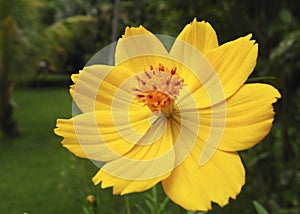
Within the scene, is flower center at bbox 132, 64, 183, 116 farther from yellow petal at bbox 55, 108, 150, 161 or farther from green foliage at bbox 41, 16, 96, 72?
green foliage at bbox 41, 16, 96, 72

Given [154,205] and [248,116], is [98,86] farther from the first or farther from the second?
[154,205]

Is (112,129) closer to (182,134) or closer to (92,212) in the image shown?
(182,134)

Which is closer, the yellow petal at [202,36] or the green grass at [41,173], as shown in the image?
the yellow petal at [202,36]

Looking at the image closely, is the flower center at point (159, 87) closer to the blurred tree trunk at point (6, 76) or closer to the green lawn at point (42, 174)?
the green lawn at point (42, 174)

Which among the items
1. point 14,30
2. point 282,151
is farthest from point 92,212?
point 14,30

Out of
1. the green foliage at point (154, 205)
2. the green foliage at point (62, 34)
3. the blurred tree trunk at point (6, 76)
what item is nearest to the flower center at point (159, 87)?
the green foliage at point (154, 205)

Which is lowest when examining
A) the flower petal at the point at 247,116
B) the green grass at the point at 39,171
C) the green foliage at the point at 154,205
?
the green grass at the point at 39,171

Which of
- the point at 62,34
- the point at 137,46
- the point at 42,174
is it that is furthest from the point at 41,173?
the point at 137,46
